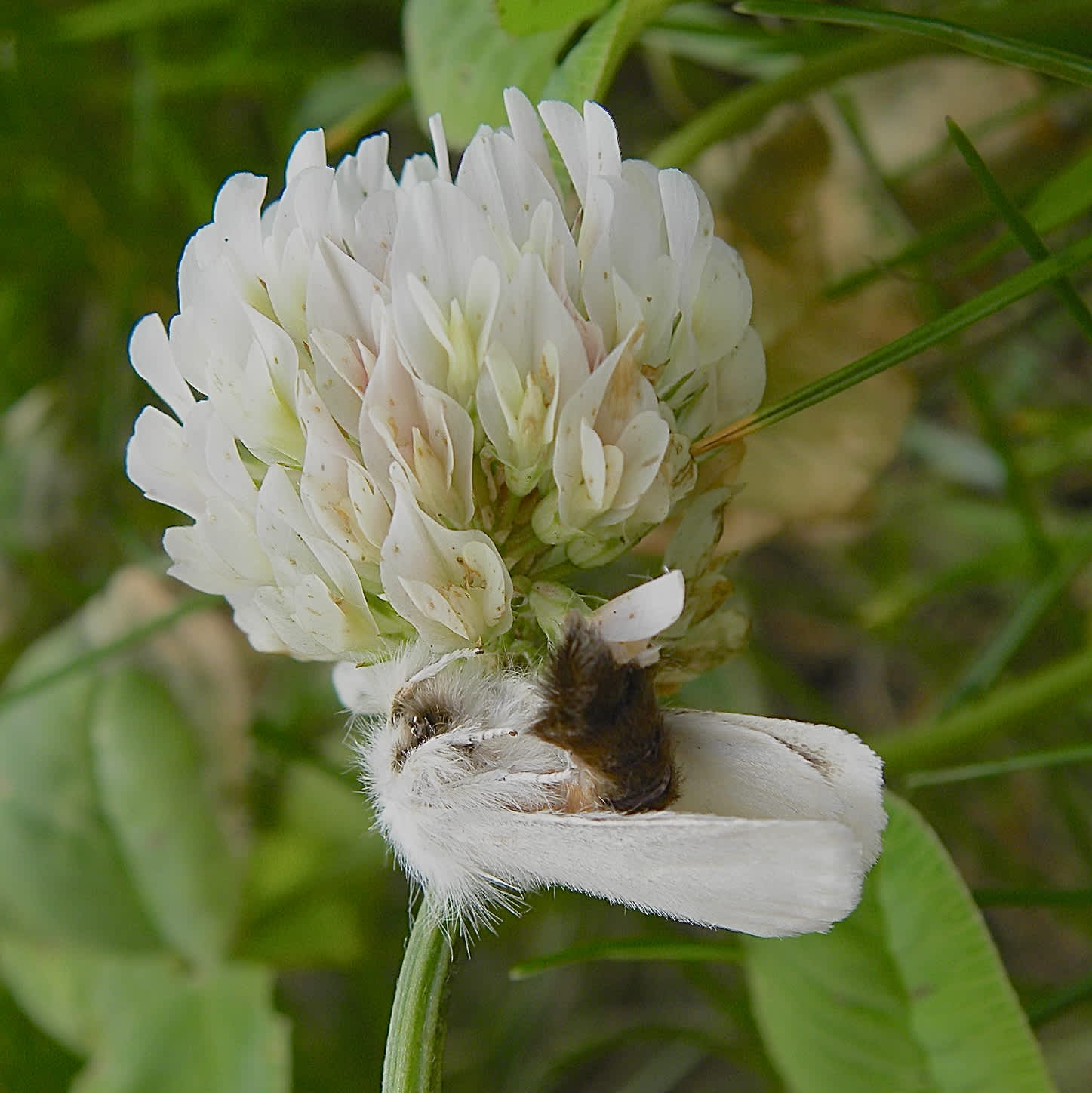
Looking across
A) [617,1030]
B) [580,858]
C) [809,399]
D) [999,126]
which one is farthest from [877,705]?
[580,858]

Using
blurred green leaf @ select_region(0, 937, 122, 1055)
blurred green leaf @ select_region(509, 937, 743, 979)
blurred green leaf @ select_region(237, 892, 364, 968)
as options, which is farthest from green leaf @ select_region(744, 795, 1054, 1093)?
blurred green leaf @ select_region(0, 937, 122, 1055)

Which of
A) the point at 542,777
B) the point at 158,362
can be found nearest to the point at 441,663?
the point at 542,777

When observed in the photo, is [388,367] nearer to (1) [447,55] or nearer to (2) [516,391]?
(2) [516,391]

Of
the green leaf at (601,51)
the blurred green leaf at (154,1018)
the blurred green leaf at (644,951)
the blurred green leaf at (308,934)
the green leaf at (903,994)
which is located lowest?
the blurred green leaf at (308,934)

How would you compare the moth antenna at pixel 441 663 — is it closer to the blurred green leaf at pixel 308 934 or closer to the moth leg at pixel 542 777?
the moth leg at pixel 542 777

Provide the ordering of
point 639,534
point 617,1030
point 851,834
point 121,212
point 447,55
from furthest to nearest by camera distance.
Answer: point 121,212
point 617,1030
point 447,55
point 639,534
point 851,834

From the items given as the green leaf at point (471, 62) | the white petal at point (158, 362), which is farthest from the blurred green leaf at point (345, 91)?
the white petal at point (158, 362)
